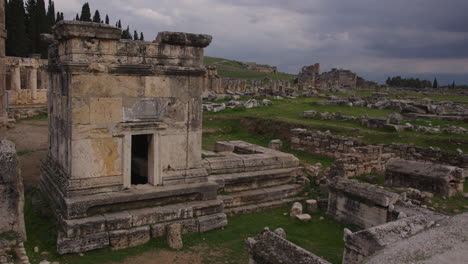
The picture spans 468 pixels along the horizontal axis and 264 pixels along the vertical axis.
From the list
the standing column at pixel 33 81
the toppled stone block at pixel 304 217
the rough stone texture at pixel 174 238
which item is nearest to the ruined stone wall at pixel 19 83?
the standing column at pixel 33 81

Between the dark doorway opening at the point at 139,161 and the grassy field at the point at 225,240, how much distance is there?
2471mm

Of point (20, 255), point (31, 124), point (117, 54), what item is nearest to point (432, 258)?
point (20, 255)

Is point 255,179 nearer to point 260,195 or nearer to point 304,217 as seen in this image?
point 260,195

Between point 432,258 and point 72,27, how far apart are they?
→ 7.11 metres

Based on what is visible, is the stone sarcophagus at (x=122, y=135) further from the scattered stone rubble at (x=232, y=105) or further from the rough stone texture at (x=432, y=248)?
the scattered stone rubble at (x=232, y=105)

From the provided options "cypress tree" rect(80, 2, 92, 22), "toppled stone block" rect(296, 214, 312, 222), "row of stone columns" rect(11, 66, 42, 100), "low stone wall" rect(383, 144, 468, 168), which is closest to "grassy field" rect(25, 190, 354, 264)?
"toppled stone block" rect(296, 214, 312, 222)

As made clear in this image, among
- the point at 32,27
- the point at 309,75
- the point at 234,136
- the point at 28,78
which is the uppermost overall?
the point at 32,27

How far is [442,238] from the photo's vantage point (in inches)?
168

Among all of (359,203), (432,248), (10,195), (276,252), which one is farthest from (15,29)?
(432,248)

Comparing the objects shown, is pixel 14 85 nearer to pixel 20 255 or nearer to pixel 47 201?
pixel 47 201

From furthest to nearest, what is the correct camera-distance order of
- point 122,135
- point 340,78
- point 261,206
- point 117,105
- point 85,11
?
point 340,78, point 85,11, point 261,206, point 122,135, point 117,105

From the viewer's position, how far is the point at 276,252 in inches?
190

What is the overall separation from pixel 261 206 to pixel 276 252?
529 centimetres

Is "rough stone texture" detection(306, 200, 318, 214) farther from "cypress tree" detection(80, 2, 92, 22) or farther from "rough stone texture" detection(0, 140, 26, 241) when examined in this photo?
"cypress tree" detection(80, 2, 92, 22)
